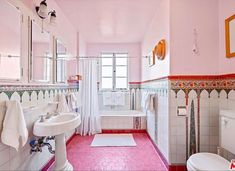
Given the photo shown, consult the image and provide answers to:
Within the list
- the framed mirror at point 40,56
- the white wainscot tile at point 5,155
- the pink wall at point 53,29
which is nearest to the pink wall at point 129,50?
the pink wall at point 53,29

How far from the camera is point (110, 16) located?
10.2ft

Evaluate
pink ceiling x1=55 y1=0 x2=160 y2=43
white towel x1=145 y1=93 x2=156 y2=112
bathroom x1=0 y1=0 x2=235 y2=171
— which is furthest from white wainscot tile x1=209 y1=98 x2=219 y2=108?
pink ceiling x1=55 y1=0 x2=160 y2=43

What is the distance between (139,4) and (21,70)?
1964mm

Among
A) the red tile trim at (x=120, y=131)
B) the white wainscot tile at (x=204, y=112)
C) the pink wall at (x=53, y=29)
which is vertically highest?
the pink wall at (x=53, y=29)

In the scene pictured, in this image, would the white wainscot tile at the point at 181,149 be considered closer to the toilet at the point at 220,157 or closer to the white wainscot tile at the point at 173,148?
the white wainscot tile at the point at 173,148

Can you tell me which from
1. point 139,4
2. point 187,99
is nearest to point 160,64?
point 187,99

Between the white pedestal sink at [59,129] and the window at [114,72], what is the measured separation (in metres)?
2.65

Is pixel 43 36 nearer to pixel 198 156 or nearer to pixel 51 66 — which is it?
pixel 51 66

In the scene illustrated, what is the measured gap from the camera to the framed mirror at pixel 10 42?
1.44 m

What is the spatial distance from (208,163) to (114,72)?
3.58 metres

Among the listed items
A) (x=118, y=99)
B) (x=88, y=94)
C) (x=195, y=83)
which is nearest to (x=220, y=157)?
(x=195, y=83)

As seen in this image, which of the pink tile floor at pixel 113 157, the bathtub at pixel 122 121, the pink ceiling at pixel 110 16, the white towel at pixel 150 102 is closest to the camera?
the pink tile floor at pixel 113 157

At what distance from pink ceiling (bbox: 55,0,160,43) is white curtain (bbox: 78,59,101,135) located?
2.53ft

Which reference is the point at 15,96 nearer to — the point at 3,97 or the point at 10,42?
the point at 3,97
